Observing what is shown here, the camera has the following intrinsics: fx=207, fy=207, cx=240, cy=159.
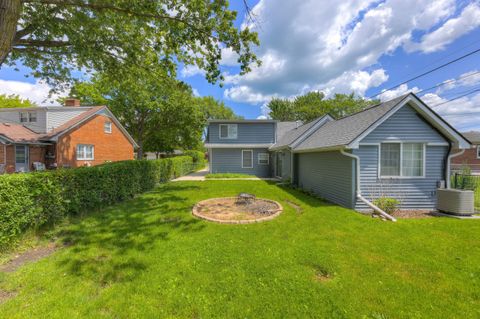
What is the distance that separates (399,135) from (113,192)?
11.9 meters

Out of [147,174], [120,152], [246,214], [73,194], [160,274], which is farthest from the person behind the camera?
[120,152]

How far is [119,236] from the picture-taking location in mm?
5504

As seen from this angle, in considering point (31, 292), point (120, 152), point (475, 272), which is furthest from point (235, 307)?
point (120, 152)

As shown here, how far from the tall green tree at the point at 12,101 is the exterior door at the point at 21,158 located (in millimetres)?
29144

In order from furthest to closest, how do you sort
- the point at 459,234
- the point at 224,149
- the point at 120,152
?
the point at 120,152 → the point at 224,149 → the point at 459,234

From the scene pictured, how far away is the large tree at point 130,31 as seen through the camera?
253 inches

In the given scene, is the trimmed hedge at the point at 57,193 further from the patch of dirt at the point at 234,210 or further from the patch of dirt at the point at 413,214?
the patch of dirt at the point at 413,214

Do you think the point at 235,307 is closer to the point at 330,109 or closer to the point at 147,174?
the point at 147,174

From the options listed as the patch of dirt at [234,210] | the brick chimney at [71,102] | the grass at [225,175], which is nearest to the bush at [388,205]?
the patch of dirt at [234,210]

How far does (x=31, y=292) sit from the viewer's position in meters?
3.25

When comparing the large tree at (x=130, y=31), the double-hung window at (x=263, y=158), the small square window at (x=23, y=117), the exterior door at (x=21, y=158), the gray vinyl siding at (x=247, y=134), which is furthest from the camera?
the double-hung window at (x=263, y=158)

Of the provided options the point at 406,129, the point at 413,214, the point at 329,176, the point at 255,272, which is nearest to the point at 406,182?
the point at 413,214

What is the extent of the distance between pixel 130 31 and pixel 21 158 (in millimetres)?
16165

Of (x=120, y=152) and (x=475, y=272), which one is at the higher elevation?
(x=120, y=152)
